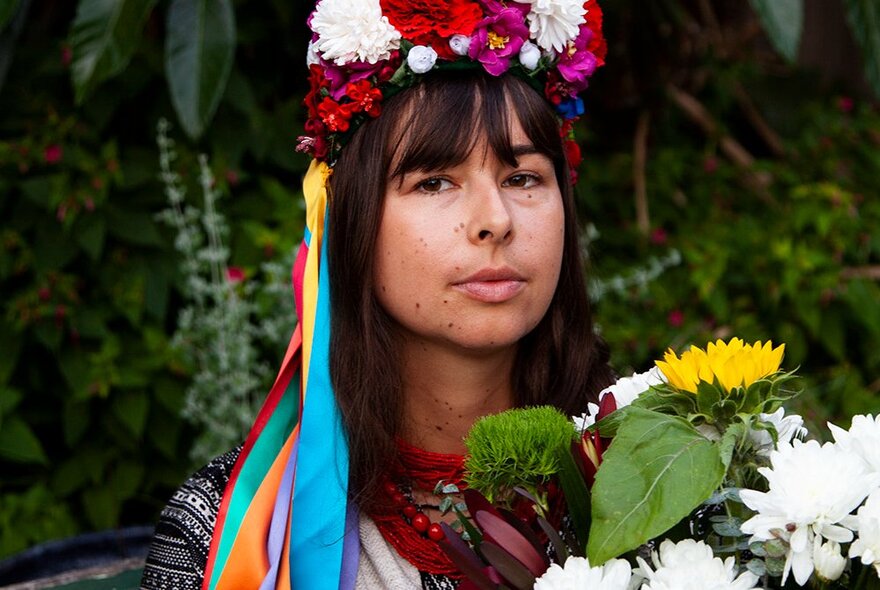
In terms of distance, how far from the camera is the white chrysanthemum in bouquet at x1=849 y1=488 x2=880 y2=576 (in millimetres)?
1192

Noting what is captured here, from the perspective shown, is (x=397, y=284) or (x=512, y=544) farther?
(x=397, y=284)

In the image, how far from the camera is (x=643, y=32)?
13.5 ft

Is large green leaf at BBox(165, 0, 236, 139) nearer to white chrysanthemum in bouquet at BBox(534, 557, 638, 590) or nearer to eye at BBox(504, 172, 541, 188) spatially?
eye at BBox(504, 172, 541, 188)

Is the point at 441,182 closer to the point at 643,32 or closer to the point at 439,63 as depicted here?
the point at 439,63

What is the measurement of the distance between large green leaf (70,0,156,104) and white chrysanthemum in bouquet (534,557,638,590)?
1921 millimetres

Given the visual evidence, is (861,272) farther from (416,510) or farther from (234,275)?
(416,510)

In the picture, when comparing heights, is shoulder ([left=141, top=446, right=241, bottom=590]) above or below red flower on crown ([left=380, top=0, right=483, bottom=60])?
below

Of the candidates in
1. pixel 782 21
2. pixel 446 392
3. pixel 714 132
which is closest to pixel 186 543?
pixel 446 392

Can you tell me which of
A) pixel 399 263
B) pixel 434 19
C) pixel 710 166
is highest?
pixel 434 19

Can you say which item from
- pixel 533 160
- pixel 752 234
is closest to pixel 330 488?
pixel 533 160

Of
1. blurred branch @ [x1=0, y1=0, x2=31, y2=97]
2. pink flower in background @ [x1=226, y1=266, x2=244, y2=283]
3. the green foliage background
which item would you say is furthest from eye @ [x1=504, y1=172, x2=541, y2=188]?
blurred branch @ [x1=0, y1=0, x2=31, y2=97]

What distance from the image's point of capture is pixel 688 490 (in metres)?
1.23

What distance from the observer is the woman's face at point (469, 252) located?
5.86 ft

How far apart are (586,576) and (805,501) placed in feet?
0.78
